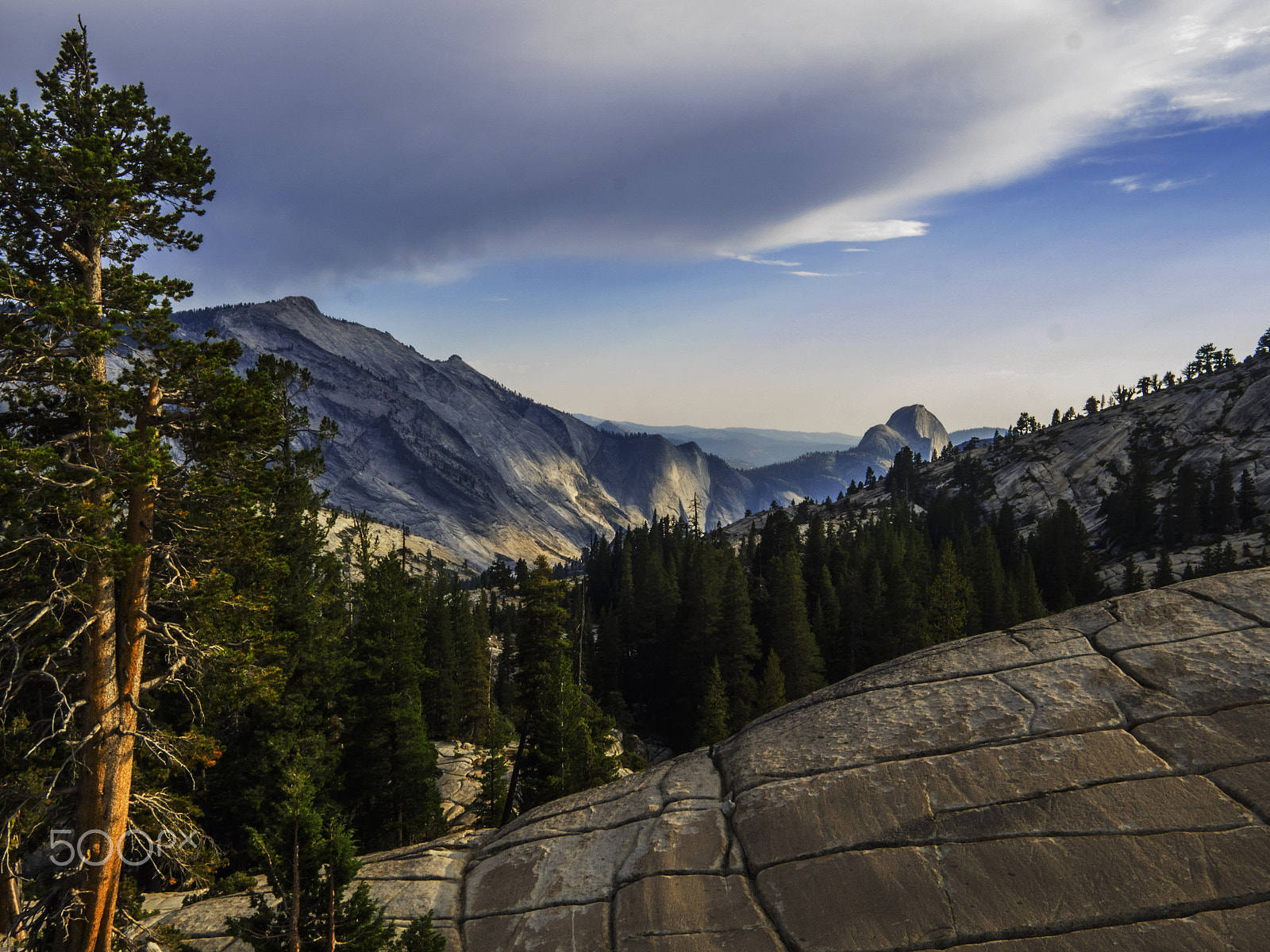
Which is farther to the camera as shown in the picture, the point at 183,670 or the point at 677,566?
the point at 677,566

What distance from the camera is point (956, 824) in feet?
33.0

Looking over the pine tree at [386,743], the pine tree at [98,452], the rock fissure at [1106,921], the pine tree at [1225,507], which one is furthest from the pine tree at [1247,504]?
the pine tree at [98,452]

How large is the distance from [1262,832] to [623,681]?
63337 mm

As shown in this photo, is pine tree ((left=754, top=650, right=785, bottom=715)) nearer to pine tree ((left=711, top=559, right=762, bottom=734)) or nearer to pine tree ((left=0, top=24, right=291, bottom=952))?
pine tree ((left=711, top=559, right=762, bottom=734))

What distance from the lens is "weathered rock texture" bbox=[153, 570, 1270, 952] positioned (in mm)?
8602

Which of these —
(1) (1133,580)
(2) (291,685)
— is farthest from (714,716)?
(1) (1133,580)

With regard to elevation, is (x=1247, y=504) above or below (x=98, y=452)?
below

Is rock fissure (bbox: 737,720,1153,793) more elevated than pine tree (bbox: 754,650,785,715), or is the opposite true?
rock fissure (bbox: 737,720,1153,793)

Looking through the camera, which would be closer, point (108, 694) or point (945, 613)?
point (108, 694)

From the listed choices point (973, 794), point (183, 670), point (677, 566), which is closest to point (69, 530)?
point (183, 670)

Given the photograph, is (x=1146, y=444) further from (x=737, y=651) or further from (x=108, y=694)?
(x=108, y=694)

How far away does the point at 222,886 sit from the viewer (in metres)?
15.1

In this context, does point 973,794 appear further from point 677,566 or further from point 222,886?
point 677,566

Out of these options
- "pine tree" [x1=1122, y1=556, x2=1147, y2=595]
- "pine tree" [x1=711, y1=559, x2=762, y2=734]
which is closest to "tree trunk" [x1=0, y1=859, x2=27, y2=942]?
"pine tree" [x1=711, y1=559, x2=762, y2=734]
